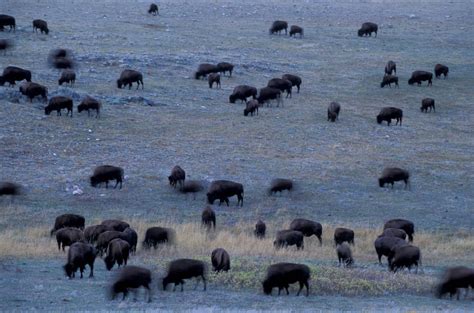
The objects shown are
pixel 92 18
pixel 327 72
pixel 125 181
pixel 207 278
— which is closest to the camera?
pixel 207 278

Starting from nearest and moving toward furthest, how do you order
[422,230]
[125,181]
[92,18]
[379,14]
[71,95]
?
[422,230], [125,181], [71,95], [92,18], [379,14]

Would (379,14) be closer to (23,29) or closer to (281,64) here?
(281,64)

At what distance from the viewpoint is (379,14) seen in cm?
6931

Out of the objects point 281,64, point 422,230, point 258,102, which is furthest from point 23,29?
point 422,230

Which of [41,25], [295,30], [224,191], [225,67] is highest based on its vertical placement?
[295,30]

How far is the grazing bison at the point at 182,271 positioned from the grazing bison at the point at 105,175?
38.7 ft

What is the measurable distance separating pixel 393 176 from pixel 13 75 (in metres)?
16.5

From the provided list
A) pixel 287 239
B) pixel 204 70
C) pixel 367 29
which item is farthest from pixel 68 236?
pixel 367 29

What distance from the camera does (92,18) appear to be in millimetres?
60094

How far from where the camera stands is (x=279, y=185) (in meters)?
31.4

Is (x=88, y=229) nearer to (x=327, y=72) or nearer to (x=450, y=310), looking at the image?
(x=450, y=310)

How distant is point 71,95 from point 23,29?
50.2ft

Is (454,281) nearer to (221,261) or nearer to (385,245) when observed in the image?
(385,245)

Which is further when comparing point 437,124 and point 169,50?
point 169,50
